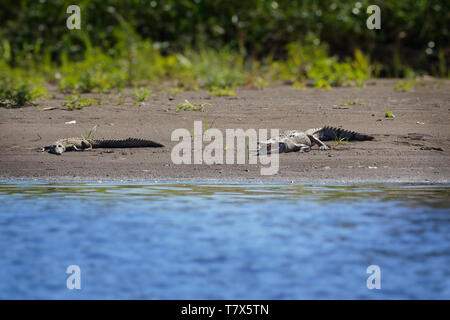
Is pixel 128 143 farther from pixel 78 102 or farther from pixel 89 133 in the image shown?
pixel 78 102

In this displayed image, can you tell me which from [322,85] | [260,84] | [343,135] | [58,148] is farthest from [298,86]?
[58,148]

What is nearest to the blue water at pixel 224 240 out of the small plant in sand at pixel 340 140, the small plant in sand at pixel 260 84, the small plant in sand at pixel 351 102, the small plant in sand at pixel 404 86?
the small plant in sand at pixel 340 140

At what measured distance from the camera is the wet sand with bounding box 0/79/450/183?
25.1 ft

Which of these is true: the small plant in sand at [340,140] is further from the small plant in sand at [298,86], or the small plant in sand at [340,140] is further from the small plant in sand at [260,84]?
the small plant in sand at [260,84]

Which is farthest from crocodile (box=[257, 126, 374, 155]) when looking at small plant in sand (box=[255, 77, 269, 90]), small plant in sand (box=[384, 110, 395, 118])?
small plant in sand (box=[255, 77, 269, 90])

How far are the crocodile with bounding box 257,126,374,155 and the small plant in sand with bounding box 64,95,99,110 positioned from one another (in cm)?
266

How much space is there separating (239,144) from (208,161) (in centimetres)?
59

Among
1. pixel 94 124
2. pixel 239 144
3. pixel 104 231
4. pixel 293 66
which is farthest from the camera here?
pixel 293 66

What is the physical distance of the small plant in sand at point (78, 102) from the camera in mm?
9609

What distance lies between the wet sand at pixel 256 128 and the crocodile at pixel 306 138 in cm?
8
